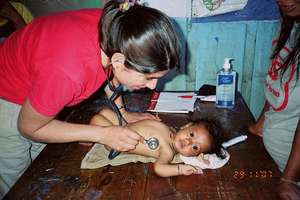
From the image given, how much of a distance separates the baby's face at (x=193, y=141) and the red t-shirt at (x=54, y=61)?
507 millimetres

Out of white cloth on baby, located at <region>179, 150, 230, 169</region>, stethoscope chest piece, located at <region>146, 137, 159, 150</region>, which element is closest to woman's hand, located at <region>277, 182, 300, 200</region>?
white cloth on baby, located at <region>179, 150, 230, 169</region>

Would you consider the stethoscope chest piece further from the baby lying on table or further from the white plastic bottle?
the white plastic bottle

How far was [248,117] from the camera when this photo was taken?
166 cm

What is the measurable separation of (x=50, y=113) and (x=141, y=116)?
2.22 ft

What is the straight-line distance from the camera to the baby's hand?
4.02ft

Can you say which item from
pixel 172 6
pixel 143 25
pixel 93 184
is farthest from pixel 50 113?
pixel 172 6

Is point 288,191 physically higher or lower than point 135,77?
lower

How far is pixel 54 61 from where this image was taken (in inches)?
40.1

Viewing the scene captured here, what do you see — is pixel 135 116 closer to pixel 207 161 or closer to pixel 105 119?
pixel 105 119

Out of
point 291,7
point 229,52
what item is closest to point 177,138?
point 291,7

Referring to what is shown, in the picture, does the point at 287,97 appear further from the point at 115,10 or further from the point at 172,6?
the point at 172,6

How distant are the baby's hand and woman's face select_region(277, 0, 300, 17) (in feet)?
2.71

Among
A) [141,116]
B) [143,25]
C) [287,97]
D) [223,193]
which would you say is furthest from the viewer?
[141,116]
